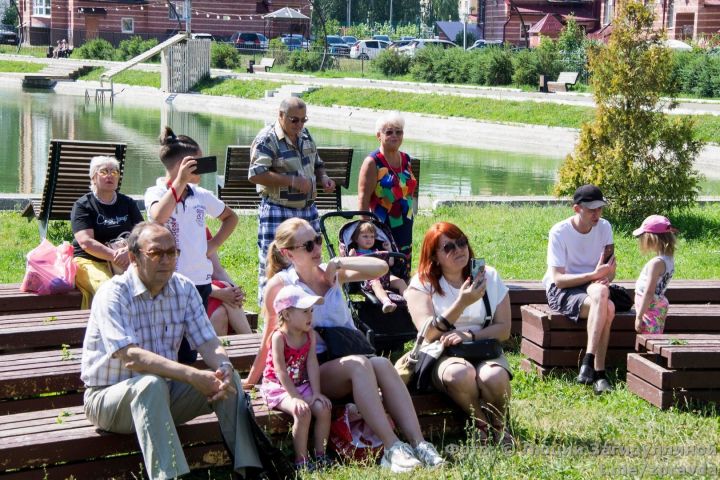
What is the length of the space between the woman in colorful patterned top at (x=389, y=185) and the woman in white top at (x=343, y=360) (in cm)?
185

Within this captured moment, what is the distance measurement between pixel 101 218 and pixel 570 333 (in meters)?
3.07

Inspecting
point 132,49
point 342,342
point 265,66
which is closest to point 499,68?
point 265,66

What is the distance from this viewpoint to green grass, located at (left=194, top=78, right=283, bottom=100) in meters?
40.6

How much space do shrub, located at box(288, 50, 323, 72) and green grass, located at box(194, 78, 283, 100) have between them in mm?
6059

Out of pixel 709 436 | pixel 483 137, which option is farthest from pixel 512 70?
pixel 709 436

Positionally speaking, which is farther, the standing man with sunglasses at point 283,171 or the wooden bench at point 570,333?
the standing man with sunglasses at point 283,171

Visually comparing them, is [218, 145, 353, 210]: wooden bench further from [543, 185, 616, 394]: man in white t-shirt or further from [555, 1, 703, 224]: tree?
[543, 185, 616, 394]: man in white t-shirt

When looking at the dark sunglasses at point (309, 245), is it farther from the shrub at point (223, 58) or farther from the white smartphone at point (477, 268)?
the shrub at point (223, 58)

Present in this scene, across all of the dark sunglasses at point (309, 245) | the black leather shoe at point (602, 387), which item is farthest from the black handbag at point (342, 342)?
the black leather shoe at point (602, 387)

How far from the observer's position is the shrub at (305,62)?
49.5 metres

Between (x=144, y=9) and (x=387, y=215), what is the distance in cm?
6474

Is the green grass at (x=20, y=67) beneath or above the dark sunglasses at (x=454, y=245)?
above

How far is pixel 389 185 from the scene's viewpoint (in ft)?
25.3

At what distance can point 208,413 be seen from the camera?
5129 mm
